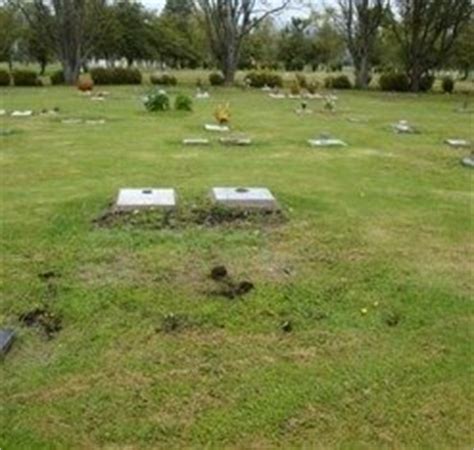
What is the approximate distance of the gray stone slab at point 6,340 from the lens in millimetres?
3188

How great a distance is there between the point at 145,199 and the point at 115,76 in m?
20.9

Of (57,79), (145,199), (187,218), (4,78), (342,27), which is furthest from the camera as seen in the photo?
(342,27)

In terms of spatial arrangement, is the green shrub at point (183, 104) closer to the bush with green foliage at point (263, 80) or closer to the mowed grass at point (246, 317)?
the mowed grass at point (246, 317)

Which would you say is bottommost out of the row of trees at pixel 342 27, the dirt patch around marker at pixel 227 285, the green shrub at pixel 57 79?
the green shrub at pixel 57 79

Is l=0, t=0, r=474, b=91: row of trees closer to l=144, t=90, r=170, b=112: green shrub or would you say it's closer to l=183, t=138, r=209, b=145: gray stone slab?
l=144, t=90, r=170, b=112: green shrub

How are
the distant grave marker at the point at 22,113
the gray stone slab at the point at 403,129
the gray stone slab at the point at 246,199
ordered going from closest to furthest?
the gray stone slab at the point at 246,199, the gray stone slab at the point at 403,129, the distant grave marker at the point at 22,113

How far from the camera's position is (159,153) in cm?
854

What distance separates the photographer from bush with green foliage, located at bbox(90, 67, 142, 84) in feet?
83.3

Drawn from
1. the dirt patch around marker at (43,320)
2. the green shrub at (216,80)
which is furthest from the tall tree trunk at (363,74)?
the dirt patch around marker at (43,320)

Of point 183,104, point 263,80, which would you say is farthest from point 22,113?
point 263,80

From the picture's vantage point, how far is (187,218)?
5.34m

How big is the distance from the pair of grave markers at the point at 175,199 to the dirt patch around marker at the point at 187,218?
54 millimetres

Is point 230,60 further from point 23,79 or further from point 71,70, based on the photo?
point 23,79

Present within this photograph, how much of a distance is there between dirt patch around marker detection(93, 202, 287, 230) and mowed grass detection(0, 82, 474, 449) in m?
0.12
